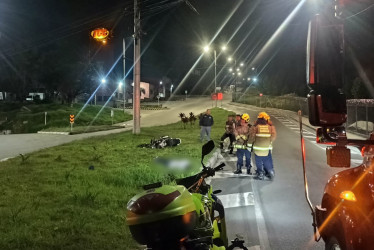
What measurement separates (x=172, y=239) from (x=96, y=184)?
22.6 feet

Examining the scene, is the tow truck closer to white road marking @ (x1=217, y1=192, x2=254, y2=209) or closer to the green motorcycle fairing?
the green motorcycle fairing

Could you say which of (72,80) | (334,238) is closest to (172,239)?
(334,238)

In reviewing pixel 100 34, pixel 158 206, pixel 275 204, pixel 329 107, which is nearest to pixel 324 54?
pixel 329 107

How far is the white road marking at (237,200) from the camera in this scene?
786cm

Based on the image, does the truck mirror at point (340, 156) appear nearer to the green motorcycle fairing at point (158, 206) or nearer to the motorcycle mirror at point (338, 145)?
the motorcycle mirror at point (338, 145)

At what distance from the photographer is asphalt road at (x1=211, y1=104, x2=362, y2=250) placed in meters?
5.79

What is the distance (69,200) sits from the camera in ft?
24.9

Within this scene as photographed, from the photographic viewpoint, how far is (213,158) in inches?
539

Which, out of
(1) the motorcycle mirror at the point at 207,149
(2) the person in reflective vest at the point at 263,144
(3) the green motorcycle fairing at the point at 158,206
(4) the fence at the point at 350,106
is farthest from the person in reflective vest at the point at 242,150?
(3) the green motorcycle fairing at the point at 158,206

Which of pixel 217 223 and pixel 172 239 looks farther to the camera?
pixel 217 223

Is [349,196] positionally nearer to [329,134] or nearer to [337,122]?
[329,134]

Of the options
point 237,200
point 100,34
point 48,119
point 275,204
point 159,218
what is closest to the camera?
point 159,218

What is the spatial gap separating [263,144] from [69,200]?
5159 millimetres

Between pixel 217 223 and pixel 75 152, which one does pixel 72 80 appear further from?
pixel 217 223
